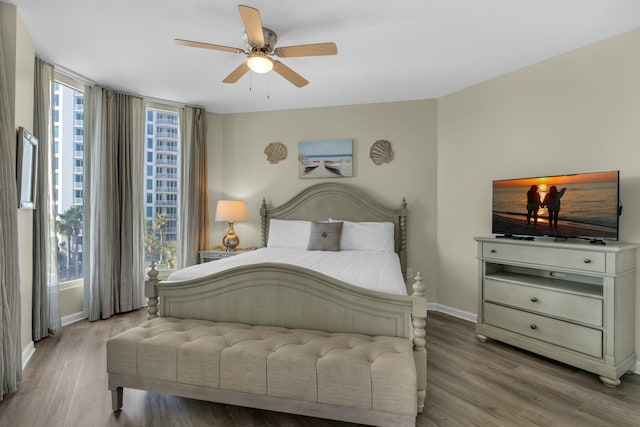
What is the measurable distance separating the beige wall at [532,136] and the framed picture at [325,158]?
114cm

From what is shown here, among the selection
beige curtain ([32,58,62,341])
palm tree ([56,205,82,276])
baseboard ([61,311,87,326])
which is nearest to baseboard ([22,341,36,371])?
beige curtain ([32,58,62,341])

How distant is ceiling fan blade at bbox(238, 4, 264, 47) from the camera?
191 cm

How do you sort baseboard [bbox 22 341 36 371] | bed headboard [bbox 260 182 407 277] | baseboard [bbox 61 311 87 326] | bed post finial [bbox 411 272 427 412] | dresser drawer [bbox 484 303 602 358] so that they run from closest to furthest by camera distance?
bed post finial [bbox 411 272 427 412]
dresser drawer [bbox 484 303 602 358]
baseboard [bbox 22 341 36 371]
baseboard [bbox 61 311 87 326]
bed headboard [bbox 260 182 407 277]

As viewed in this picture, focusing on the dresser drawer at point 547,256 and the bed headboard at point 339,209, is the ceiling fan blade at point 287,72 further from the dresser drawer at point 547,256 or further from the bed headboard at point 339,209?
the dresser drawer at point 547,256

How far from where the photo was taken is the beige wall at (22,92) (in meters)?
2.37

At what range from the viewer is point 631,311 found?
2.53 meters

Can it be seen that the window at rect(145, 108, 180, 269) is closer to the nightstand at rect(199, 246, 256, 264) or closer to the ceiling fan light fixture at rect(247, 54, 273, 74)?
the nightstand at rect(199, 246, 256, 264)

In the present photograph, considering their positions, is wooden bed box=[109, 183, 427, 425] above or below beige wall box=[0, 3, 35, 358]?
below

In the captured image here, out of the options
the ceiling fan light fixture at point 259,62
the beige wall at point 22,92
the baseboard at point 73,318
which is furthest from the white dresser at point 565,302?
the baseboard at point 73,318

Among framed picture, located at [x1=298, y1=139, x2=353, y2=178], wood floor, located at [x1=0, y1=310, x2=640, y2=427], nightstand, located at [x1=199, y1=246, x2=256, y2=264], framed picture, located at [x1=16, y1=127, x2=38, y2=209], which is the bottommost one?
wood floor, located at [x1=0, y1=310, x2=640, y2=427]

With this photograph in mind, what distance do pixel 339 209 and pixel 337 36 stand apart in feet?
6.89

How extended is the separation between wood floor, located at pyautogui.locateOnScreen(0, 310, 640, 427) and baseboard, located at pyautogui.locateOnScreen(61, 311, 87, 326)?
0.75 m

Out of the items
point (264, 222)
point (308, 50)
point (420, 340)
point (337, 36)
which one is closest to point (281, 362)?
Result: point (420, 340)

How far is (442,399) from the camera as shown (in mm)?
2113
